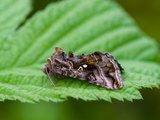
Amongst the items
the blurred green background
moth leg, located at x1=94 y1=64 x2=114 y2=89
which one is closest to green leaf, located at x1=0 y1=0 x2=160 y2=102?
moth leg, located at x1=94 y1=64 x2=114 y2=89

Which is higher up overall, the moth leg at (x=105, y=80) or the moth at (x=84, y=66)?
the moth at (x=84, y=66)

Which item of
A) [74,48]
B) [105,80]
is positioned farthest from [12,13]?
[105,80]

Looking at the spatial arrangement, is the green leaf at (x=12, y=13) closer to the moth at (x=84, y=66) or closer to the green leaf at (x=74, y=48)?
the green leaf at (x=74, y=48)

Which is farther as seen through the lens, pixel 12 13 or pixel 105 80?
pixel 12 13

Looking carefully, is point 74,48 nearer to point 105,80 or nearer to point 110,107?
point 105,80

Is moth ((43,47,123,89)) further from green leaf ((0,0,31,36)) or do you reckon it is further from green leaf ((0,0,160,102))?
green leaf ((0,0,31,36))

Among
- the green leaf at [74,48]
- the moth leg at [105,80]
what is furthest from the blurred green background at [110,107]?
the moth leg at [105,80]
